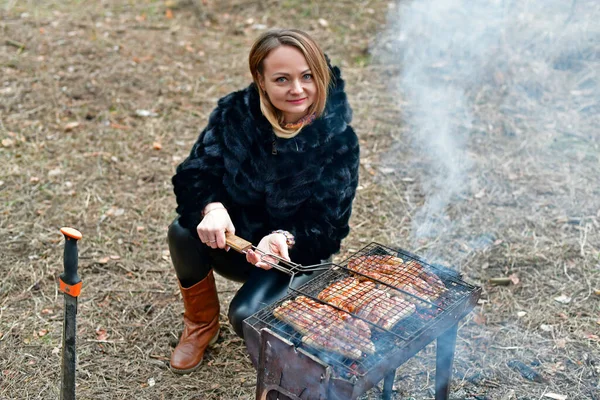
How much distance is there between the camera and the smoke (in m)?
4.82

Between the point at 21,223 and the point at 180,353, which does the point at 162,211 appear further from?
the point at 180,353

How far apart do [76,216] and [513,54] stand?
4.64 metres

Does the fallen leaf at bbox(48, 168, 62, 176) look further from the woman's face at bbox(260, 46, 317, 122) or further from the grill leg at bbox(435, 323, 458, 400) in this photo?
the grill leg at bbox(435, 323, 458, 400)

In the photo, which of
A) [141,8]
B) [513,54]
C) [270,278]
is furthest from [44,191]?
[513,54]

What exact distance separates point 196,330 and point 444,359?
1.38 metres

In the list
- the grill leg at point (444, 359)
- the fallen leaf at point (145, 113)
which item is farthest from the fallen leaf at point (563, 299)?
the fallen leaf at point (145, 113)

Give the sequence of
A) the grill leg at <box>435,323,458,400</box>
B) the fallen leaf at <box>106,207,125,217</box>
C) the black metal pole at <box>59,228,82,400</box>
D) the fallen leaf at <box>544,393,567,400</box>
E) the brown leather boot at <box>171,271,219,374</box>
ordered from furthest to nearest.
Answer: the fallen leaf at <box>106,207,125,217</box> → the brown leather boot at <box>171,271,219,374</box> → the fallen leaf at <box>544,393,567,400</box> → the grill leg at <box>435,323,458,400</box> → the black metal pole at <box>59,228,82,400</box>

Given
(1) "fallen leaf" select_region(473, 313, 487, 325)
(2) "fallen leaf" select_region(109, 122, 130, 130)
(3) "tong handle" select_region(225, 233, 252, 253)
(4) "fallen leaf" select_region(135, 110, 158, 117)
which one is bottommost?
(1) "fallen leaf" select_region(473, 313, 487, 325)

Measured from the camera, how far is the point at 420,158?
216 inches

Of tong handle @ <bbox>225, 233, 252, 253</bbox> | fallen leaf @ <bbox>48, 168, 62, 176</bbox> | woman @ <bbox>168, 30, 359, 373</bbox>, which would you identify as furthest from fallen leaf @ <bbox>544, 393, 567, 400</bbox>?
fallen leaf @ <bbox>48, 168, 62, 176</bbox>

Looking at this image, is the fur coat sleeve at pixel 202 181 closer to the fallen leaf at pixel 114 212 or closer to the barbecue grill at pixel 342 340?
the barbecue grill at pixel 342 340

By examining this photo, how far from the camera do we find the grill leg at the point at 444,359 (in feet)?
8.61

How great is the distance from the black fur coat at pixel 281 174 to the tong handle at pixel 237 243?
32cm

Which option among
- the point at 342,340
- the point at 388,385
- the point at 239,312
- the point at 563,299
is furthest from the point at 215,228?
the point at 563,299
